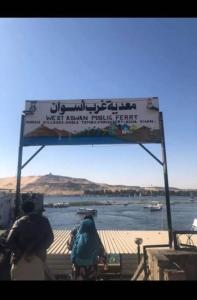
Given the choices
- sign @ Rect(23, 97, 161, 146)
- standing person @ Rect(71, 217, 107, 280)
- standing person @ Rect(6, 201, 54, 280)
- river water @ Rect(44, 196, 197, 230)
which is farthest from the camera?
river water @ Rect(44, 196, 197, 230)

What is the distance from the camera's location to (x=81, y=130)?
9680 mm

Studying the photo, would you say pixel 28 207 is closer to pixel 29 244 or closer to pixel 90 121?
pixel 29 244

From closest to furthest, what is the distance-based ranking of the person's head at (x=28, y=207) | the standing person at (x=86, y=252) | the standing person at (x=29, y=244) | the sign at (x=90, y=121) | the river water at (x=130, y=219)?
the standing person at (x=29, y=244)
the person's head at (x=28, y=207)
the standing person at (x=86, y=252)
the sign at (x=90, y=121)
the river water at (x=130, y=219)

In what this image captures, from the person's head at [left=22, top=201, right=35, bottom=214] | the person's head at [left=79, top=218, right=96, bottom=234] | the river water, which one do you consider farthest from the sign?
the river water

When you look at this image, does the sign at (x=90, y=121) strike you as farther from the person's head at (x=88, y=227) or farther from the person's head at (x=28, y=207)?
the person's head at (x=28, y=207)

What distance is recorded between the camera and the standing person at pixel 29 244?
169 inches

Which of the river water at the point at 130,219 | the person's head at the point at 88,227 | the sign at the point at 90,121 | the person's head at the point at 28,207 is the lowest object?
the river water at the point at 130,219

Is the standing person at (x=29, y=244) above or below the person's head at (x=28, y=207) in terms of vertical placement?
below

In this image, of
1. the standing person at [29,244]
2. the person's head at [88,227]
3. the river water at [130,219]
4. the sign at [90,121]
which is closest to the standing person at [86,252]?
the person's head at [88,227]

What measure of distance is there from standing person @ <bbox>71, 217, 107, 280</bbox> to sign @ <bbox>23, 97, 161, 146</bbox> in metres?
4.17

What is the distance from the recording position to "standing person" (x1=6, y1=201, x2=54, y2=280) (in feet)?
14.1

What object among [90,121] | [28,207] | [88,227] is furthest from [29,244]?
[90,121]

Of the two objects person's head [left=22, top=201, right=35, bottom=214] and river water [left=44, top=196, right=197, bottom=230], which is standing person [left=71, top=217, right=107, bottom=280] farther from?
river water [left=44, top=196, right=197, bottom=230]

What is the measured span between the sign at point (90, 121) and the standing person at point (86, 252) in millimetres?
4173
